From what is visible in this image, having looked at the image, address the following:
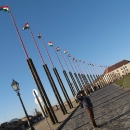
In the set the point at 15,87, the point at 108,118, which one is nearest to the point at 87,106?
the point at 108,118

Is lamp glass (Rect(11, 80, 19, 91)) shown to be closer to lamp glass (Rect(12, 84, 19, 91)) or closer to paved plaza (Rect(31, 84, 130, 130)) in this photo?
lamp glass (Rect(12, 84, 19, 91))

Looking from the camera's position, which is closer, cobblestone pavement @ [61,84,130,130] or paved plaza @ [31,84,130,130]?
cobblestone pavement @ [61,84,130,130]

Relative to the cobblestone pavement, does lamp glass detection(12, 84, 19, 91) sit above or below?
above

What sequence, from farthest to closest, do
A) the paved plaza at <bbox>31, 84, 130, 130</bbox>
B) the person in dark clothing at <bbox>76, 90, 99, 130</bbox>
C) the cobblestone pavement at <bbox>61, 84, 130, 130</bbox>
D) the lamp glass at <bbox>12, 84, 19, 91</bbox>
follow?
the lamp glass at <bbox>12, 84, 19, 91</bbox> < the person in dark clothing at <bbox>76, 90, 99, 130</bbox> < the paved plaza at <bbox>31, 84, 130, 130</bbox> < the cobblestone pavement at <bbox>61, 84, 130, 130</bbox>

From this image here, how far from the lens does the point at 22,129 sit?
4103cm

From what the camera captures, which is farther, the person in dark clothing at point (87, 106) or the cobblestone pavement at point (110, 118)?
the person in dark clothing at point (87, 106)

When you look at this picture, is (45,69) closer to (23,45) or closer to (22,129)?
(23,45)

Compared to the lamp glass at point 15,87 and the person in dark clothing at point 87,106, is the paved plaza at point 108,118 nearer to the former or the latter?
the person in dark clothing at point 87,106

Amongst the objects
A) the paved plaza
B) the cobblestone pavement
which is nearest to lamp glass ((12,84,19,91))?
the paved plaza

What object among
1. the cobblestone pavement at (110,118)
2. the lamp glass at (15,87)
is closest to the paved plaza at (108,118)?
the cobblestone pavement at (110,118)

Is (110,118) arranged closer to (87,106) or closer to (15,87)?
(87,106)

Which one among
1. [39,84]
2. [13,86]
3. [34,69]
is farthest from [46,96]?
[13,86]

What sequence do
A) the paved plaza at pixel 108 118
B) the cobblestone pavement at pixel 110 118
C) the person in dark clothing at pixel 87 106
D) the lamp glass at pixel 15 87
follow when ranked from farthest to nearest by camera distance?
the lamp glass at pixel 15 87
the person in dark clothing at pixel 87 106
the paved plaza at pixel 108 118
the cobblestone pavement at pixel 110 118

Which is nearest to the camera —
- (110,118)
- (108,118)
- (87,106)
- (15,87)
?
(87,106)
